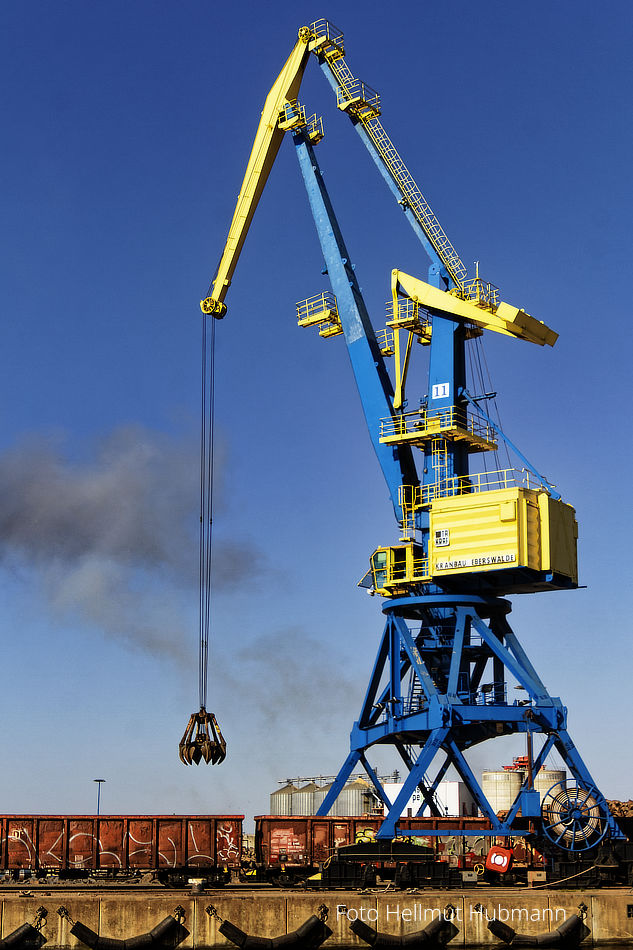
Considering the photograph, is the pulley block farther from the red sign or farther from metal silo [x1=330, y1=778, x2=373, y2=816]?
metal silo [x1=330, y1=778, x2=373, y2=816]

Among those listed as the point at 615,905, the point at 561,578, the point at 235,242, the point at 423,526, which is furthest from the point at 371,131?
the point at 615,905

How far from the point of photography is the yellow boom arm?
56000 mm

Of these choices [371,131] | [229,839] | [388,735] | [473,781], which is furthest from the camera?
[371,131]

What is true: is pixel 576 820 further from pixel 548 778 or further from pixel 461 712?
pixel 548 778

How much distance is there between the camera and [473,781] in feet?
155

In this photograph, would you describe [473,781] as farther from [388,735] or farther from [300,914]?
[300,914]

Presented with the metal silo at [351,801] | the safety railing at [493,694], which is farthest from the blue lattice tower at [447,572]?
the metal silo at [351,801]

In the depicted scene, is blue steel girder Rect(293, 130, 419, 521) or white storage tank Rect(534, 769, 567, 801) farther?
white storage tank Rect(534, 769, 567, 801)

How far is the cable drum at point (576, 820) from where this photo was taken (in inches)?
1743

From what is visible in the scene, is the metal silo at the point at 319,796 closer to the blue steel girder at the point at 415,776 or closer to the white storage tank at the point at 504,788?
the white storage tank at the point at 504,788

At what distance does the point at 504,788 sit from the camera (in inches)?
2790

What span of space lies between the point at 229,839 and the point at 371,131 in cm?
3207

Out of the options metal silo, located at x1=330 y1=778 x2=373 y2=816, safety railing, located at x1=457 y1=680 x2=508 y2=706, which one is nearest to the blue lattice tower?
safety railing, located at x1=457 y1=680 x2=508 y2=706

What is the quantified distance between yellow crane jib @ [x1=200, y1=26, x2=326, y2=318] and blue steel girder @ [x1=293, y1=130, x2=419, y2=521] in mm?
1288
